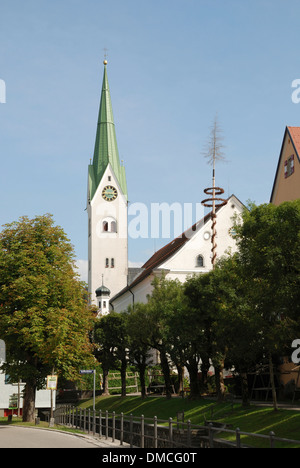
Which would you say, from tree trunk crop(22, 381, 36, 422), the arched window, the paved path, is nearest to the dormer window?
tree trunk crop(22, 381, 36, 422)

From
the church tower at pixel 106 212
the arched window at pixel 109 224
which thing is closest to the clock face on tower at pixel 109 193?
the church tower at pixel 106 212

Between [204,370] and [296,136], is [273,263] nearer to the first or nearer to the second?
[204,370]

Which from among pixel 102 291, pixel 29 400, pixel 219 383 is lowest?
pixel 29 400

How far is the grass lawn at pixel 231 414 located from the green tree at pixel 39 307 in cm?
590

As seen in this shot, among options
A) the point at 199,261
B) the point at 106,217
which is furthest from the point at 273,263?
the point at 106,217

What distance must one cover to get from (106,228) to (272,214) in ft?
278

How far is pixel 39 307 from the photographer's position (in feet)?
124

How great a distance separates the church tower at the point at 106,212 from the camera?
347ft

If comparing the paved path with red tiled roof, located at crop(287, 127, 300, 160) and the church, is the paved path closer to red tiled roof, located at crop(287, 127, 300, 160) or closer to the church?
red tiled roof, located at crop(287, 127, 300, 160)

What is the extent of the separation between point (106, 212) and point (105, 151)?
10407 millimetres

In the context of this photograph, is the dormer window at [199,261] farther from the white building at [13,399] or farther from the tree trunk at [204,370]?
the tree trunk at [204,370]

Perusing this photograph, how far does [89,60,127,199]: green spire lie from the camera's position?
108375mm
